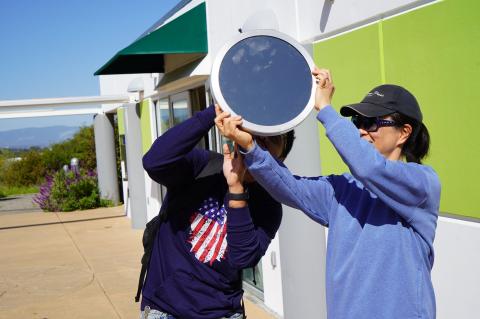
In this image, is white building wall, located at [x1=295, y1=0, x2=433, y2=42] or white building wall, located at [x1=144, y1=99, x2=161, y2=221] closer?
white building wall, located at [x1=295, y1=0, x2=433, y2=42]

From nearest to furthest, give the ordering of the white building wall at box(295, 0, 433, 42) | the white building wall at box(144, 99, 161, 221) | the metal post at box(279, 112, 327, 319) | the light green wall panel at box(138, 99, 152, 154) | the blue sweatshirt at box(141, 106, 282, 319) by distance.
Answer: the blue sweatshirt at box(141, 106, 282, 319), the white building wall at box(295, 0, 433, 42), the metal post at box(279, 112, 327, 319), the white building wall at box(144, 99, 161, 221), the light green wall panel at box(138, 99, 152, 154)

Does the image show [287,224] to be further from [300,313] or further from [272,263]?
[272,263]

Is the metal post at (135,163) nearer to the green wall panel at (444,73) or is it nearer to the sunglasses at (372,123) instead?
the green wall panel at (444,73)

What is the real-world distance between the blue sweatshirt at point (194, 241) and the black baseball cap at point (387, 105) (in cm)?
60

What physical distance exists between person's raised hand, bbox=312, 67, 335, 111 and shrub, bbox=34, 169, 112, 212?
13.4 m

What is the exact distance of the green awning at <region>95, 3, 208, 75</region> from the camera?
6.02m

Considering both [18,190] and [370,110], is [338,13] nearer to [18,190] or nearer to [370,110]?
[370,110]

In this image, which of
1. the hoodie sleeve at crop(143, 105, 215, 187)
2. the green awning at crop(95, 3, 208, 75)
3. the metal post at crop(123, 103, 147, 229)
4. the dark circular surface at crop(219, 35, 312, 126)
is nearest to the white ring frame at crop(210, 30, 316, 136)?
the dark circular surface at crop(219, 35, 312, 126)

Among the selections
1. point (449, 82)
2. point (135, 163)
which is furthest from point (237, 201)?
point (135, 163)

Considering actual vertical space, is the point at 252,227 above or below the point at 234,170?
below

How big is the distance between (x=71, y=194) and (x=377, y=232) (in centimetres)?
Answer: 1368

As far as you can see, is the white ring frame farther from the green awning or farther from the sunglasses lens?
the green awning

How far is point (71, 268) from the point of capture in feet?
26.5

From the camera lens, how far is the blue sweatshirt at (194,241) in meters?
2.20
